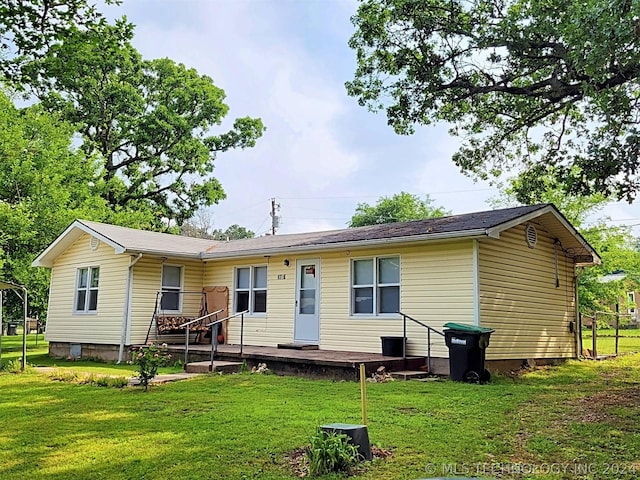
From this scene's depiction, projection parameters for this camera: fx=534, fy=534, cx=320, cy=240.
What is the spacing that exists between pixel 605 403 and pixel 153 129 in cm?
2431

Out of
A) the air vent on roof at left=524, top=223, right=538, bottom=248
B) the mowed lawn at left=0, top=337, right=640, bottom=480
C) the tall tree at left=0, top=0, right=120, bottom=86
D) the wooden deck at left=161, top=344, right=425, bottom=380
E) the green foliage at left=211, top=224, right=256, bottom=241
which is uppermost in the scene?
the green foliage at left=211, top=224, right=256, bottom=241

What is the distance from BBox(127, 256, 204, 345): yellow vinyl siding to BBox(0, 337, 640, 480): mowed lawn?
15.2 ft

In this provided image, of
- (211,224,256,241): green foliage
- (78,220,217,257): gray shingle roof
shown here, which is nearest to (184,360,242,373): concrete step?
(78,220,217,257): gray shingle roof

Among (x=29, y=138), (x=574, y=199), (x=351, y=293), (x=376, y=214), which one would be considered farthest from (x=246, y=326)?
(x=376, y=214)

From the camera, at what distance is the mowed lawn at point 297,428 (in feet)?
14.3

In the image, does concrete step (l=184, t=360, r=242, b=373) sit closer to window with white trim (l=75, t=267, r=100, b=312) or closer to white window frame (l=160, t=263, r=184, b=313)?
white window frame (l=160, t=263, r=184, b=313)

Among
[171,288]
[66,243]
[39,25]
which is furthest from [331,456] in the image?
[66,243]

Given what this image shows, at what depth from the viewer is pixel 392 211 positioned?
41.8 meters

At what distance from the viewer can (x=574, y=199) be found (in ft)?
70.5

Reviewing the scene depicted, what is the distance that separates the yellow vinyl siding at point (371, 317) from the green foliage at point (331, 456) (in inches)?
260

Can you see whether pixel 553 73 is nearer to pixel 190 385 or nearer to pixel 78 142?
pixel 190 385

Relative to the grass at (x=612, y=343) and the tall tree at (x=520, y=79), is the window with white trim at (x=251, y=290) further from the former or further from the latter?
the grass at (x=612, y=343)

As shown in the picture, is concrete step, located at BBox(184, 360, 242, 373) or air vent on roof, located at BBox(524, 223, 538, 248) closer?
concrete step, located at BBox(184, 360, 242, 373)

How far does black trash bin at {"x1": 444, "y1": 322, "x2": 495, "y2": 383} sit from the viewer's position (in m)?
9.25
